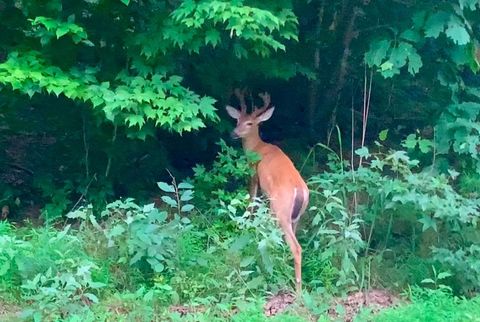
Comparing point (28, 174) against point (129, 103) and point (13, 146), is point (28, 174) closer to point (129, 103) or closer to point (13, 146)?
point (13, 146)

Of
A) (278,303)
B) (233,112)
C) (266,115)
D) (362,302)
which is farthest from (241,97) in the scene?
(362,302)

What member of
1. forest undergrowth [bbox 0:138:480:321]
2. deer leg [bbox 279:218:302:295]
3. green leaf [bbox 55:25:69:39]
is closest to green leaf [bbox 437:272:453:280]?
forest undergrowth [bbox 0:138:480:321]

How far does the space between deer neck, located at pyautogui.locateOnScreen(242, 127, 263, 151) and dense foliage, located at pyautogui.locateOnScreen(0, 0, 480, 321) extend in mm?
283

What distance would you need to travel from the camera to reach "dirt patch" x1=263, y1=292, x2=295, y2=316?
6908 millimetres

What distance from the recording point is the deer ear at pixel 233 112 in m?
9.01

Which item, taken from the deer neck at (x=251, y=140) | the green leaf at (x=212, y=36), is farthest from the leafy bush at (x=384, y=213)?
the green leaf at (x=212, y=36)

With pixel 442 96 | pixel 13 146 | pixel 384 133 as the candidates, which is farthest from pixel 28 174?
pixel 442 96

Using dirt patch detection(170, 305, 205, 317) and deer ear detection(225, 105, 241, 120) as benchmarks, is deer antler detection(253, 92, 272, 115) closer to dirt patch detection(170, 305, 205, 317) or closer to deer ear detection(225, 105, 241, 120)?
deer ear detection(225, 105, 241, 120)

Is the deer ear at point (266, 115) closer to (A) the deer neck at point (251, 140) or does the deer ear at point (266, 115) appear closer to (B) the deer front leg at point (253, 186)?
(A) the deer neck at point (251, 140)

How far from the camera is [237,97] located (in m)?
9.43

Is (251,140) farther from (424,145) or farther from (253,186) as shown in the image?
(424,145)

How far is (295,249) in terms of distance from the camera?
7504mm

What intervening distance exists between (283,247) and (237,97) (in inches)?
94.4

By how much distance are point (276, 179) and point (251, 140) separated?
1.00m
